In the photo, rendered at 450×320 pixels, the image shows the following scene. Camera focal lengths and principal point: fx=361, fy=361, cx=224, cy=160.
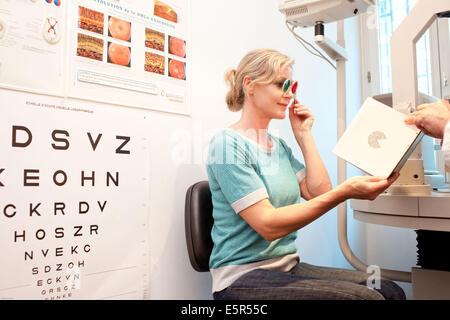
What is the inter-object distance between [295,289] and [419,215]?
1.21 feet

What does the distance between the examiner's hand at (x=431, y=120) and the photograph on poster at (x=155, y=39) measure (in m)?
0.85

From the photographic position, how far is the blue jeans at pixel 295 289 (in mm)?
867

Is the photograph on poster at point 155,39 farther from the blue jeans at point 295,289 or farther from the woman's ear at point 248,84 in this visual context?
the blue jeans at point 295,289

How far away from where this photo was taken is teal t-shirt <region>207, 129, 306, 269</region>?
973 millimetres

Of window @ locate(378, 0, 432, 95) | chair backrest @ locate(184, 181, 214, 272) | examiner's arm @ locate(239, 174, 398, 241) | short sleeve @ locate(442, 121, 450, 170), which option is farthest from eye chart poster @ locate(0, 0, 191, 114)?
window @ locate(378, 0, 432, 95)

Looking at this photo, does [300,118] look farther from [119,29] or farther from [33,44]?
[33,44]

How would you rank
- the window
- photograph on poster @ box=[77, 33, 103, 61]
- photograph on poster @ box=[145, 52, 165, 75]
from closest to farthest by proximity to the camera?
1. photograph on poster @ box=[77, 33, 103, 61]
2. photograph on poster @ box=[145, 52, 165, 75]
3. the window

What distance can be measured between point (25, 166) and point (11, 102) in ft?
0.58

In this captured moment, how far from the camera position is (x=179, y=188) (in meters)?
1.34

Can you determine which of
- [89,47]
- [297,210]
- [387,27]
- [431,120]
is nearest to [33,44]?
[89,47]

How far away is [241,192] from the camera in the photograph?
3.15 feet

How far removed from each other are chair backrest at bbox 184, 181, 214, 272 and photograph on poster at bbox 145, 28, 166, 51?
53cm

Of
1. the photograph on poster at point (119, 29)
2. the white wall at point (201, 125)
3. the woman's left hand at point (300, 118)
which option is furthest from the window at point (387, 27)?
the photograph on poster at point (119, 29)

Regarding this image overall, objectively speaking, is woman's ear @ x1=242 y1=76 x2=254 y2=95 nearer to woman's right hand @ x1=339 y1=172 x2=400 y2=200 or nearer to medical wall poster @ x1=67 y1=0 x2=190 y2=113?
medical wall poster @ x1=67 y1=0 x2=190 y2=113
